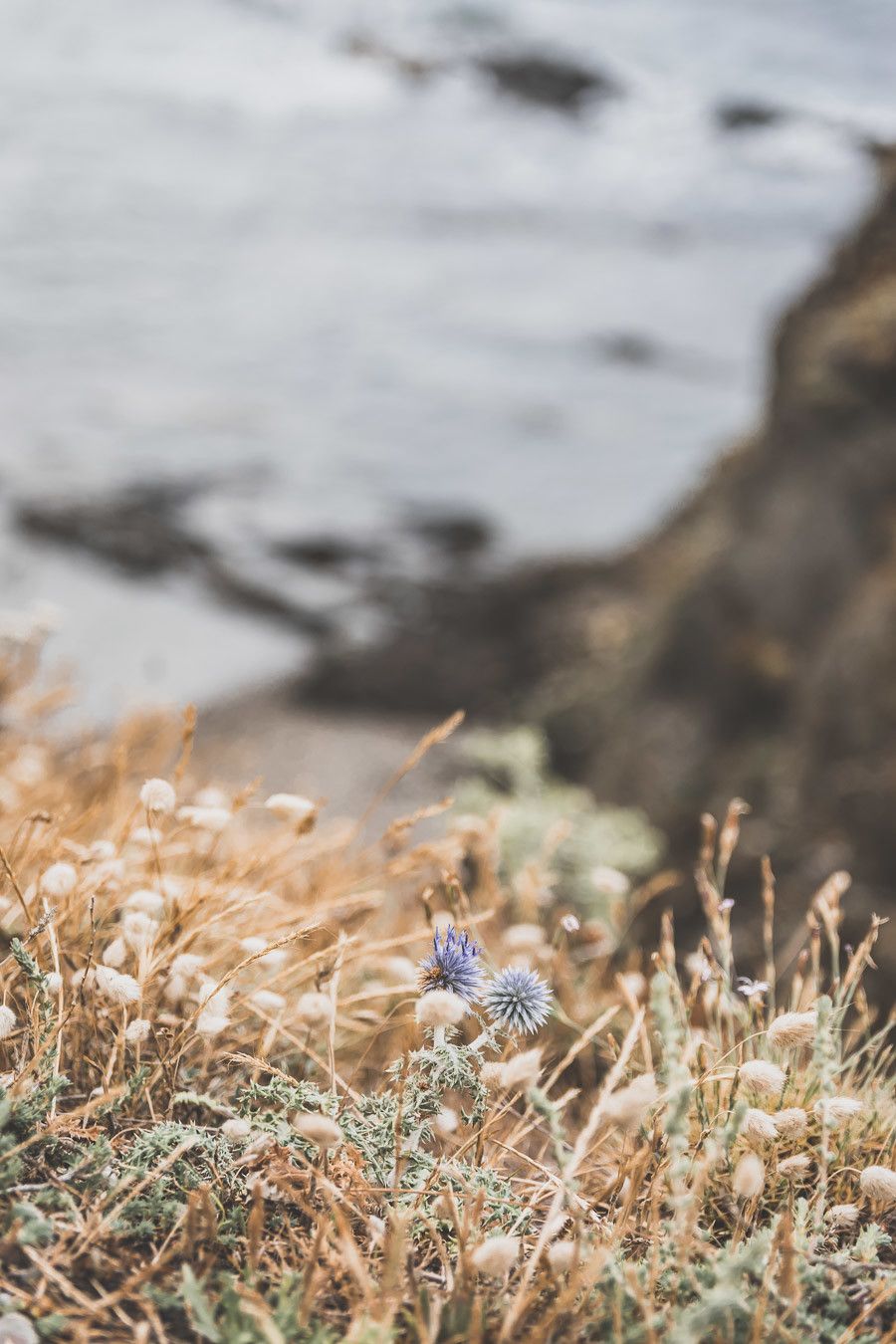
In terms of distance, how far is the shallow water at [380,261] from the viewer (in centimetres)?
273

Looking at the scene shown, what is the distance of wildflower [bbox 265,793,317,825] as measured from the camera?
1.27 meters

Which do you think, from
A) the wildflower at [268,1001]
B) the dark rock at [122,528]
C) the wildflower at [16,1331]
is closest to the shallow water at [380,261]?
the dark rock at [122,528]

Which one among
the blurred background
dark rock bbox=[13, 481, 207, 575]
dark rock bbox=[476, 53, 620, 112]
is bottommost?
dark rock bbox=[13, 481, 207, 575]

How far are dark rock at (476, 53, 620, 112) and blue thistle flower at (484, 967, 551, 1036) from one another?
8.53 feet

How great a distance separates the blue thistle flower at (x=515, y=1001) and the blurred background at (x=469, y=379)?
203 centimetres

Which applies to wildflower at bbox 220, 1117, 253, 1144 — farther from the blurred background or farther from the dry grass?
the blurred background

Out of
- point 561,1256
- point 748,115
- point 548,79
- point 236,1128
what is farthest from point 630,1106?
point 548,79

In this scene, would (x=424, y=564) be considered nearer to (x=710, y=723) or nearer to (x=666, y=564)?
(x=666, y=564)

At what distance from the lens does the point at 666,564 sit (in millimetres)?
9008

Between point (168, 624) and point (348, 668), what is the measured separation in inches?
80.0

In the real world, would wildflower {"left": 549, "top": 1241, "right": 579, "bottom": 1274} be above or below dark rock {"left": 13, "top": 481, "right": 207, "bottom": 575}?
above

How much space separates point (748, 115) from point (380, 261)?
6839mm

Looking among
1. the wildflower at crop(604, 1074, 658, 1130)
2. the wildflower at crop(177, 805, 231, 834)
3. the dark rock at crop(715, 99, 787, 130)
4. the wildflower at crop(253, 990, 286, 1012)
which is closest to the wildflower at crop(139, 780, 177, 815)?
the wildflower at crop(177, 805, 231, 834)

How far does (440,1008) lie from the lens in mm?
912
